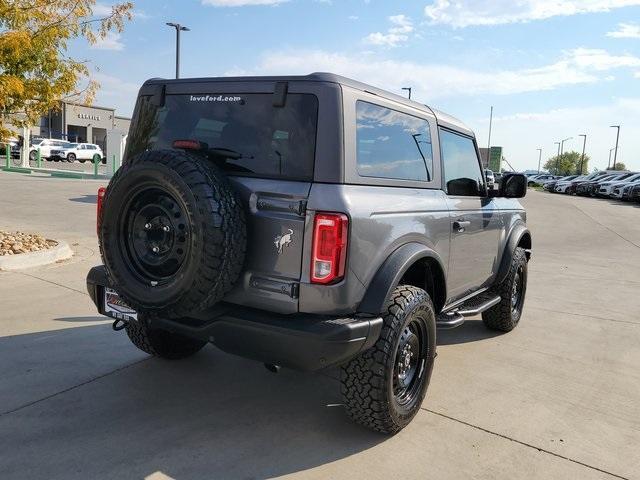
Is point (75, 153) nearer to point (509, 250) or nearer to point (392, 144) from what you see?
point (509, 250)

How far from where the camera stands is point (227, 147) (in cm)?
309

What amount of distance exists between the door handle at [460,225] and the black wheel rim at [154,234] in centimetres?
195

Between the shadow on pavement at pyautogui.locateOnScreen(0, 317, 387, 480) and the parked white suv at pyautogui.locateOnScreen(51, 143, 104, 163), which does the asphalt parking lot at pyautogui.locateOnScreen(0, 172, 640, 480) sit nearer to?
the shadow on pavement at pyautogui.locateOnScreen(0, 317, 387, 480)

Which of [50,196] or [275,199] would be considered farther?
[50,196]

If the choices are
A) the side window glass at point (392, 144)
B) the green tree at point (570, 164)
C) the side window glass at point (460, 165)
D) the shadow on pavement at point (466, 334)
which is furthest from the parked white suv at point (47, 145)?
the green tree at point (570, 164)

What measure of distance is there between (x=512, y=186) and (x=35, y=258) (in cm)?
570

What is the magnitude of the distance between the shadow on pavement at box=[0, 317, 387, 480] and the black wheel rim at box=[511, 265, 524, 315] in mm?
2380

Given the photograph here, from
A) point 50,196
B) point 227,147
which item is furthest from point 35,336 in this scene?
point 50,196

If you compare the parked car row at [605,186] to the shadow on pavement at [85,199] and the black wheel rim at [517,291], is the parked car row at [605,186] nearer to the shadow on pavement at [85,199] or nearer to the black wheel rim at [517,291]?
the shadow on pavement at [85,199]

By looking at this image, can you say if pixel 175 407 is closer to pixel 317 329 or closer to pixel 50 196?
pixel 317 329

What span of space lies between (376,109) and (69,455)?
2.51 m

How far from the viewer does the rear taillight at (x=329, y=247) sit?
8.80ft

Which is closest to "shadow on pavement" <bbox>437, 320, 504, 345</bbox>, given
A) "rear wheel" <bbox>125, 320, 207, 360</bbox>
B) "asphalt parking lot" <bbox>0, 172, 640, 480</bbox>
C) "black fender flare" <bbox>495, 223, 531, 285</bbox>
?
"asphalt parking lot" <bbox>0, 172, 640, 480</bbox>

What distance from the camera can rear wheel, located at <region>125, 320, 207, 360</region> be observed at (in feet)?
13.0
